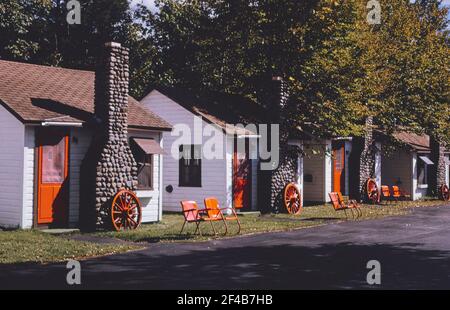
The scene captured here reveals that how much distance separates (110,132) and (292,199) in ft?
32.0

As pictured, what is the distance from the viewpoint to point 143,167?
21.4 m

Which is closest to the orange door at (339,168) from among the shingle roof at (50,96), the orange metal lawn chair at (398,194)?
the orange metal lawn chair at (398,194)

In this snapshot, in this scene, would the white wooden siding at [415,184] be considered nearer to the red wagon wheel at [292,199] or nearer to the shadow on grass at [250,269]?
the red wagon wheel at [292,199]

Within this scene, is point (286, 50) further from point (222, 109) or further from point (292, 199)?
point (292, 199)

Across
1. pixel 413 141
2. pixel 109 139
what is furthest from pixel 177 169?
pixel 413 141

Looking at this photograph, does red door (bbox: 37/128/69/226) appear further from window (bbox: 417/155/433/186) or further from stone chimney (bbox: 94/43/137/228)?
window (bbox: 417/155/433/186)

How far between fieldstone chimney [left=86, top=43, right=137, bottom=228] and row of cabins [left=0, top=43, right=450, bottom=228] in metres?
0.04

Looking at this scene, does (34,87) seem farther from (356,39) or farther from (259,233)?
(356,39)

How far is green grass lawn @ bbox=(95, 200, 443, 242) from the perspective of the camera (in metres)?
17.0

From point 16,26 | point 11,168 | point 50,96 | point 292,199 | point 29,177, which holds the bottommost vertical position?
point 292,199

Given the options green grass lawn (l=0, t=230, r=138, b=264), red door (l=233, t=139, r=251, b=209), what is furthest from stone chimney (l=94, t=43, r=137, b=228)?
red door (l=233, t=139, r=251, b=209)

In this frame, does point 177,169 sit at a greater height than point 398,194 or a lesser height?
greater

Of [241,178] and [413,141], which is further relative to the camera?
[413,141]
